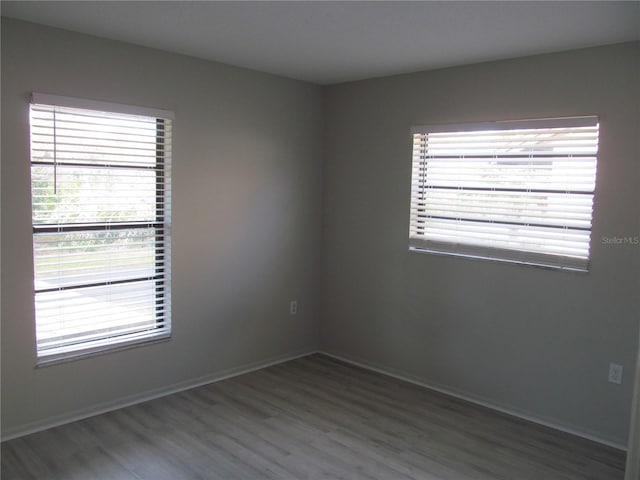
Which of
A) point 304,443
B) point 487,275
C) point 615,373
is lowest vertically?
point 304,443

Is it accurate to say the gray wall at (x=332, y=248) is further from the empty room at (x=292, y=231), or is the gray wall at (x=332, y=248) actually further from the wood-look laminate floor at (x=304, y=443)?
the wood-look laminate floor at (x=304, y=443)

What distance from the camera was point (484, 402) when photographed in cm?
378

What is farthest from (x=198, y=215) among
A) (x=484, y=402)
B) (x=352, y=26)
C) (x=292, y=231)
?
(x=484, y=402)

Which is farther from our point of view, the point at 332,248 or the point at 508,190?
the point at 332,248

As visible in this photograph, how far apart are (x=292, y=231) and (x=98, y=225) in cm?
166

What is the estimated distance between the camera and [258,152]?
13.8ft

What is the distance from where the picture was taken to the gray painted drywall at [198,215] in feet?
9.93

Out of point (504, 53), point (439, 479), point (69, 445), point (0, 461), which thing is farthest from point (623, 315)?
point (0, 461)

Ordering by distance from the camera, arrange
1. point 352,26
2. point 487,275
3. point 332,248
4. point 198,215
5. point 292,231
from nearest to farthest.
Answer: point 352,26 < point 487,275 < point 198,215 < point 292,231 < point 332,248

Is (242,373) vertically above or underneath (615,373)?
underneath

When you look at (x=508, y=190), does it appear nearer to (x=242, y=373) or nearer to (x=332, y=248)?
(x=332, y=248)

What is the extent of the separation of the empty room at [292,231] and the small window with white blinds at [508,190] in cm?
1

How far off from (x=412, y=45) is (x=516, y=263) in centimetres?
157

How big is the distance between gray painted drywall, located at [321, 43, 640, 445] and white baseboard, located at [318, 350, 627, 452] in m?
0.02
